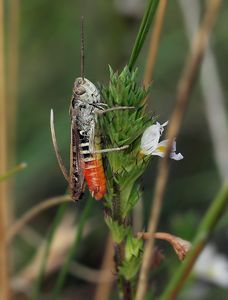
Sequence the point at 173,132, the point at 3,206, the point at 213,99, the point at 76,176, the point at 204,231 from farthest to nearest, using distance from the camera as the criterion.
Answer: the point at 213,99 → the point at 3,206 → the point at 76,176 → the point at 173,132 → the point at 204,231

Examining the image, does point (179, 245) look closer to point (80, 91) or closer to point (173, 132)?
point (173, 132)

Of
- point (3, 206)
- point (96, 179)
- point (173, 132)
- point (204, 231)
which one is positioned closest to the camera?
point (204, 231)

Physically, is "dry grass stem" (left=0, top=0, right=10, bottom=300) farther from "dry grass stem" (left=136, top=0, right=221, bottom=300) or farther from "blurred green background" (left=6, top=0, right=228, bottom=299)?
"blurred green background" (left=6, top=0, right=228, bottom=299)

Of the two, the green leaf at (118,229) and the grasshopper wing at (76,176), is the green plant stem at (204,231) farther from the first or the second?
the grasshopper wing at (76,176)

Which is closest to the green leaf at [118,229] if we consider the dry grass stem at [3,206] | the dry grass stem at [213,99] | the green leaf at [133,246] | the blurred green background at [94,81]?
the green leaf at [133,246]

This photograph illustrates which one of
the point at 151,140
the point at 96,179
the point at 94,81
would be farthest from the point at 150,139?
the point at 94,81

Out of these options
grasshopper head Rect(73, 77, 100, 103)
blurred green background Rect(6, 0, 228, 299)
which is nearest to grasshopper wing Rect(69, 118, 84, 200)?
grasshopper head Rect(73, 77, 100, 103)
